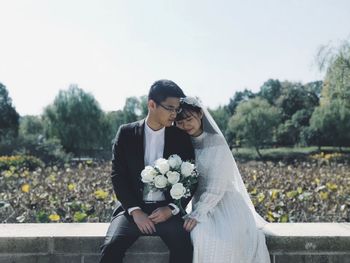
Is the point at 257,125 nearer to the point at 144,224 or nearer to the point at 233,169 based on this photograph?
the point at 233,169

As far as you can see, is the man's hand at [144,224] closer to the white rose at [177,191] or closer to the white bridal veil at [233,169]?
the white rose at [177,191]

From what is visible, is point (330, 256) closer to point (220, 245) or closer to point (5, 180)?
point (220, 245)

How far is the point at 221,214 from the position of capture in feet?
10.2

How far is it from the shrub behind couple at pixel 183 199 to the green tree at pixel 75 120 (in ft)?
117

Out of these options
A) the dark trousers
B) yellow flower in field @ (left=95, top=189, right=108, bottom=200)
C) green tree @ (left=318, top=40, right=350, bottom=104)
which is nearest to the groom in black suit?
the dark trousers

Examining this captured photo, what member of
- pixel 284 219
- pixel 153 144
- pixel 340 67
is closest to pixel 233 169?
pixel 153 144

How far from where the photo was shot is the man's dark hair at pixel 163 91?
315 cm

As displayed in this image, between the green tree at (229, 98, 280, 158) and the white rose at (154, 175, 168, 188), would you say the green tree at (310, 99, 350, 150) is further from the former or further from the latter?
the white rose at (154, 175, 168, 188)

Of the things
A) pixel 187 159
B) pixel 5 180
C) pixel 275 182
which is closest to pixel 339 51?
pixel 275 182

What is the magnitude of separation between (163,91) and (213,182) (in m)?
0.67

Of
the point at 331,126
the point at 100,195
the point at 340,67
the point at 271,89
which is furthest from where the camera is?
the point at 271,89

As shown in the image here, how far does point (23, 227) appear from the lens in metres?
3.29

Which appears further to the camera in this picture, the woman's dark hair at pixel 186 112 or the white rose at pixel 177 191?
the woman's dark hair at pixel 186 112

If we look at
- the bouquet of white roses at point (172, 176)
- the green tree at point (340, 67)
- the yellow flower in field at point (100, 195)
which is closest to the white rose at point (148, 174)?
the bouquet of white roses at point (172, 176)
